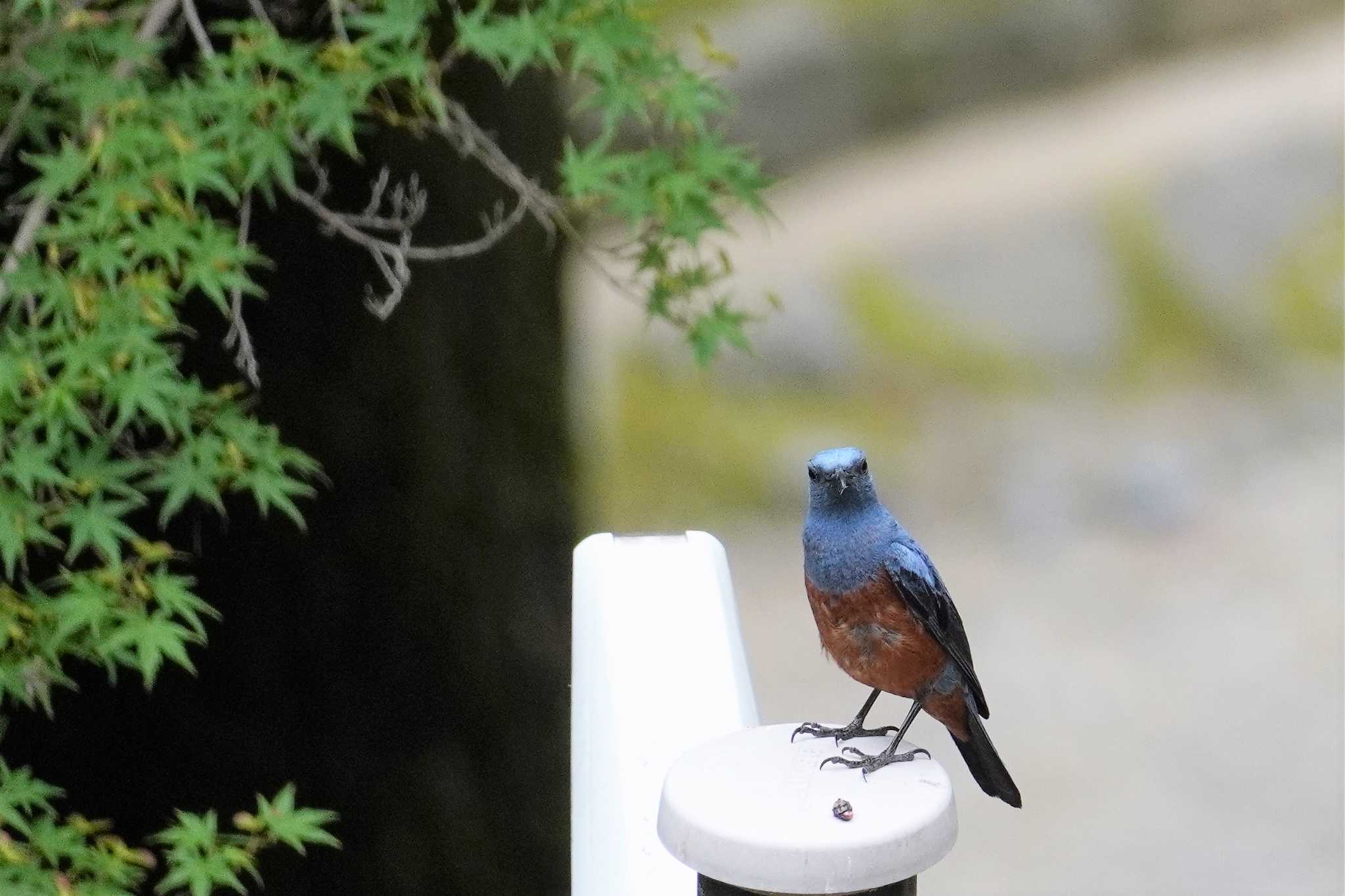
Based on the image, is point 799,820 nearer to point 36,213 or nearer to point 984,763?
point 984,763

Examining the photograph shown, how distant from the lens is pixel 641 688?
1.84m

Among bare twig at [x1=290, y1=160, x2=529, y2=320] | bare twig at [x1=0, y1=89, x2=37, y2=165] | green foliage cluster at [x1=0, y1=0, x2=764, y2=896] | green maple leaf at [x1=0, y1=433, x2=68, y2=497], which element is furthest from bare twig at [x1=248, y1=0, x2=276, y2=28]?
green maple leaf at [x1=0, y1=433, x2=68, y2=497]

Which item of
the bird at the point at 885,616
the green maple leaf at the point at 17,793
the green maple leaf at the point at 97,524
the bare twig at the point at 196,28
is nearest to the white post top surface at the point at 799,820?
the bird at the point at 885,616

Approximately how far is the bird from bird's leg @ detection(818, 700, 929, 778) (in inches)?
0.5

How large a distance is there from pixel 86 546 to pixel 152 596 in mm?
557

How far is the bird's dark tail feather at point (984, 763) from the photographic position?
176cm

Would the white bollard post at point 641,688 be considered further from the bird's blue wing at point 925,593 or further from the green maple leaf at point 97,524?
the green maple leaf at point 97,524

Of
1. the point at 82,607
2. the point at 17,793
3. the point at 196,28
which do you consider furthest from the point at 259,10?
the point at 17,793

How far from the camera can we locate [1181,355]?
10305mm

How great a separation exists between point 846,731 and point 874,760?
0.24 meters

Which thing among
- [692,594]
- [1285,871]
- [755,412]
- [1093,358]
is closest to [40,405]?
[692,594]

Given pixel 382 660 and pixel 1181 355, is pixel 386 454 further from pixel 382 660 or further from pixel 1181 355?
pixel 1181 355

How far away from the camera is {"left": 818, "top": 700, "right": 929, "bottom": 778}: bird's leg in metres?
1.43

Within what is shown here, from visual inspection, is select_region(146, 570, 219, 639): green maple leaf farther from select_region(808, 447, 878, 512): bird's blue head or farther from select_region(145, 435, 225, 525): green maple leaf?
select_region(808, 447, 878, 512): bird's blue head
